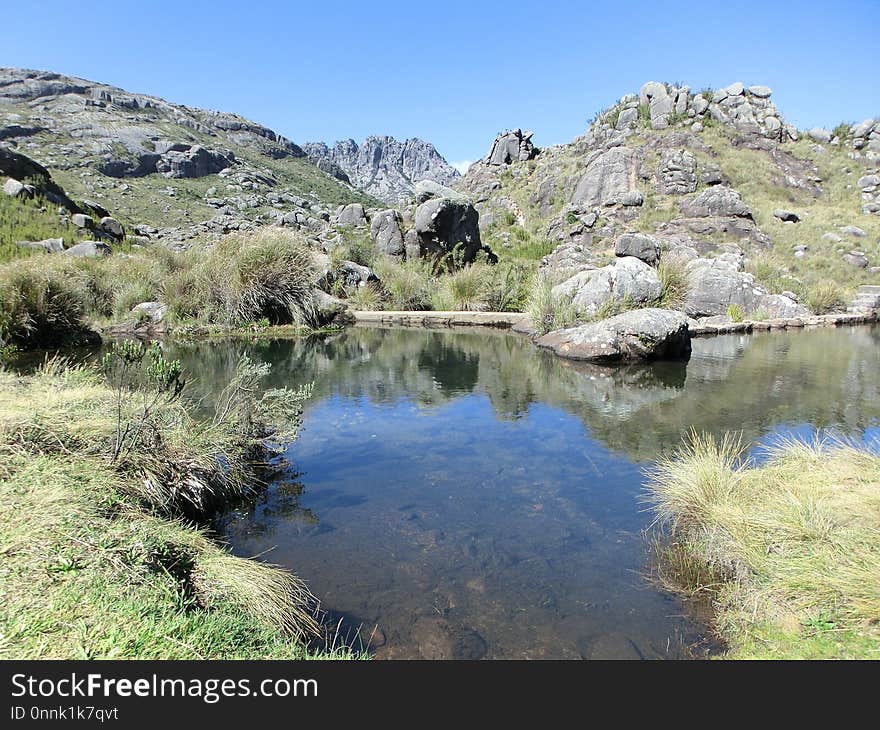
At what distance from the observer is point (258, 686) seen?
6.64ft

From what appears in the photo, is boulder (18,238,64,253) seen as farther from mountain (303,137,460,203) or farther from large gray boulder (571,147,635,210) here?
mountain (303,137,460,203)

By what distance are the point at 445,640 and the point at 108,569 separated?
1.86 m

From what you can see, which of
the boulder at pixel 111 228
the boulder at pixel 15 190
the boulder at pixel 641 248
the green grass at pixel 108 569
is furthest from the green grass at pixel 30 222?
the boulder at pixel 641 248

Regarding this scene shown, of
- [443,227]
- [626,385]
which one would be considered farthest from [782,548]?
[443,227]

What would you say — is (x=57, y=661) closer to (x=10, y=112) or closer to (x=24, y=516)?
(x=24, y=516)

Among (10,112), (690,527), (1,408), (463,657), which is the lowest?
(463,657)

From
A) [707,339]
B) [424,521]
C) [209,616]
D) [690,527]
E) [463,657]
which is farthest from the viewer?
[707,339]

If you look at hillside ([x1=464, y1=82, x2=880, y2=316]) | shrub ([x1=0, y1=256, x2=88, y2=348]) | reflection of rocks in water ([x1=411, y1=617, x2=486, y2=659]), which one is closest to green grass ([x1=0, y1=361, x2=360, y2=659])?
reflection of rocks in water ([x1=411, y1=617, x2=486, y2=659])

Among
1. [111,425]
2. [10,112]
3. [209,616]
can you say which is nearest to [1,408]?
[111,425]

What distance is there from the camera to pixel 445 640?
3178 mm

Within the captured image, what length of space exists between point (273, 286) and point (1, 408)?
12.7m

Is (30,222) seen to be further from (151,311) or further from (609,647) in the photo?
(609,647)

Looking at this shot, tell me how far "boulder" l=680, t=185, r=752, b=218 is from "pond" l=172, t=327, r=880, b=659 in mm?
20365

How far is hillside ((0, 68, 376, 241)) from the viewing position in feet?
163
